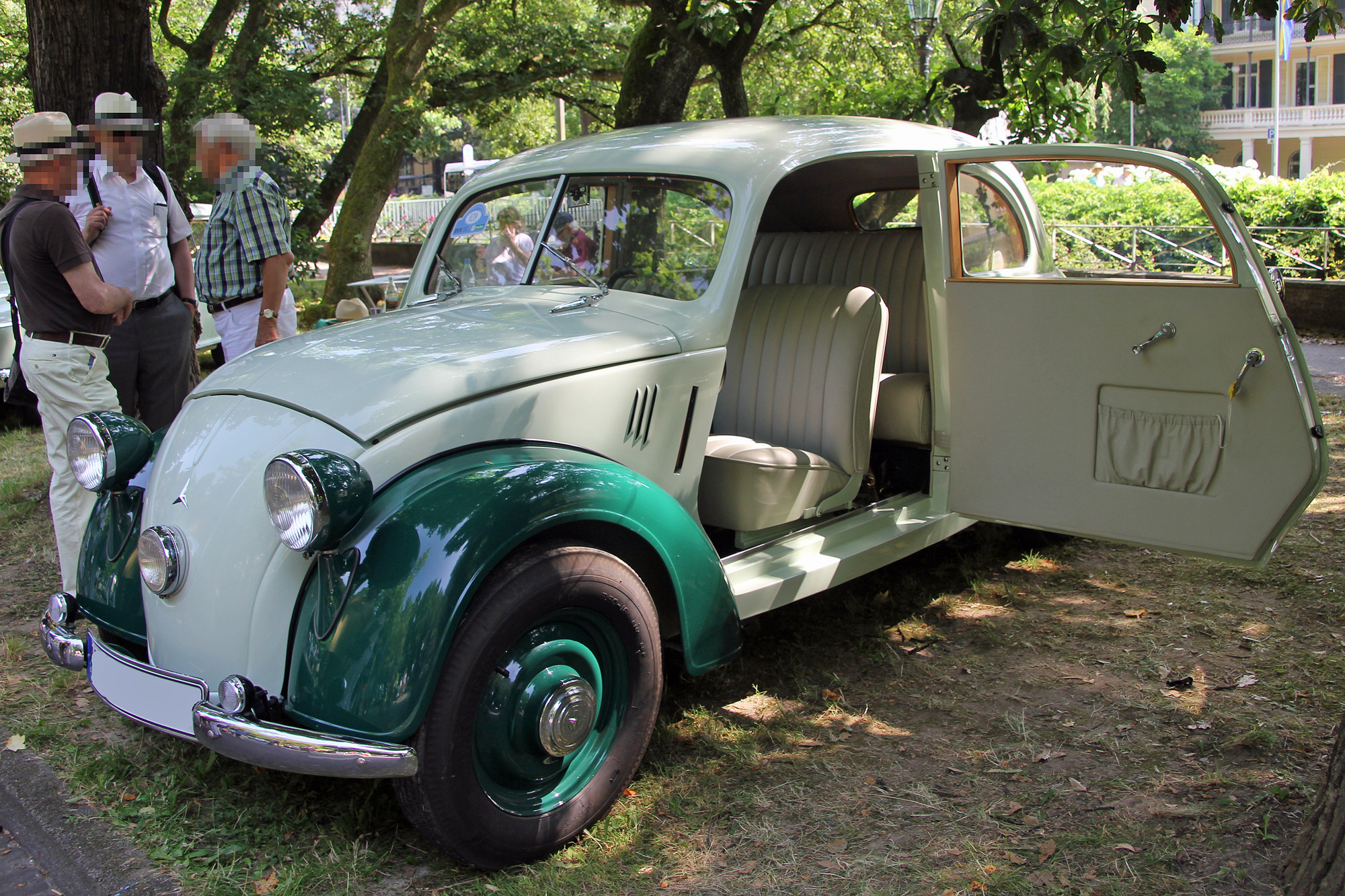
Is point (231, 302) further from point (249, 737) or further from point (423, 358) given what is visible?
point (249, 737)

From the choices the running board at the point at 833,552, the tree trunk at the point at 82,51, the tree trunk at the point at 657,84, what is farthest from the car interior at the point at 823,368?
the tree trunk at the point at 82,51

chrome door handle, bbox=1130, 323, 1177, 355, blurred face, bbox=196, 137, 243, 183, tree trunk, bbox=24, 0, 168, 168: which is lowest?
chrome door handle, bbox=1130, 323, 1177, 355

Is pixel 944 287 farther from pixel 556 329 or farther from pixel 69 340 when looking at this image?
pixel 69 340

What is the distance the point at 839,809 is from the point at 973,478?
1437 mm

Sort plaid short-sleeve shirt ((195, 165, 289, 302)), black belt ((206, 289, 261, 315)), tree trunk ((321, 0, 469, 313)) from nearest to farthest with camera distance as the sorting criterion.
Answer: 1. plaid short-sleeve shirt ((195, 165, 289, 302))
2. black belt ((206, 289, 261, 315))
3. tree trunk ((321, 0, 469, 313))

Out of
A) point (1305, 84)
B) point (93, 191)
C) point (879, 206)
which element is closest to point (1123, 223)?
point (879, 206)

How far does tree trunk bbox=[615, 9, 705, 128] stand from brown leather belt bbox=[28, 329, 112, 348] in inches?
167

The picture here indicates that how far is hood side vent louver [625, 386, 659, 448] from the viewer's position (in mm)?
3133

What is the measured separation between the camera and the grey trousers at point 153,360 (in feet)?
14.8

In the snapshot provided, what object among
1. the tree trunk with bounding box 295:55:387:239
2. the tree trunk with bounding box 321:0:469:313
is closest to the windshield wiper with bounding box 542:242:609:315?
the tree trunk with bounding box 295:55:387:239

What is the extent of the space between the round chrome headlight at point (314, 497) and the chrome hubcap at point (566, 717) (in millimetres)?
681

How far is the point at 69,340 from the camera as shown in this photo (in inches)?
160

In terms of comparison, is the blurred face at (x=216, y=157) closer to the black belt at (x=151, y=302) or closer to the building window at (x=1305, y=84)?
the black belt at (x=151, y=302)

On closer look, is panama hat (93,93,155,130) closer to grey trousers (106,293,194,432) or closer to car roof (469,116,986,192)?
grey trousers (106,293,194,432)
